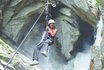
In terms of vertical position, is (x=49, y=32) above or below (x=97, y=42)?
above

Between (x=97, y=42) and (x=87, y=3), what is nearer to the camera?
(x=87, y=3)

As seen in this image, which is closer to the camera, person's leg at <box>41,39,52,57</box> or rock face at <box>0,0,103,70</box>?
person's leg at <box>41,39,52,57</box>

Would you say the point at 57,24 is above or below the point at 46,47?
below

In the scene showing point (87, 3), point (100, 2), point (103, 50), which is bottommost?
point (103, 50)

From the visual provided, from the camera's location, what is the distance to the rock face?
12251 mm

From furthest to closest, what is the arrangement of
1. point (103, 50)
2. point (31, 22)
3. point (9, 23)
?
point (31, 22) → point (9, 23) → point (103, 50)

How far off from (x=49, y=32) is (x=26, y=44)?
5.04 metres

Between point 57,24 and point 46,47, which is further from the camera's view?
point 57,24

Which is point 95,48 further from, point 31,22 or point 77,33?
point 31,22

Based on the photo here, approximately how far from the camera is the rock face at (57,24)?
1225 cm

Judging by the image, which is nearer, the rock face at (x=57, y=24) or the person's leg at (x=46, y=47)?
the person's leg at (x=46, y=47)

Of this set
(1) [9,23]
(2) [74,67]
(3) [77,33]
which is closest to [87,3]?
(3) [77,33]

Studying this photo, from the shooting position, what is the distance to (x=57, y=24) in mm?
13305

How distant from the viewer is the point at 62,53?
1277 centimetres
